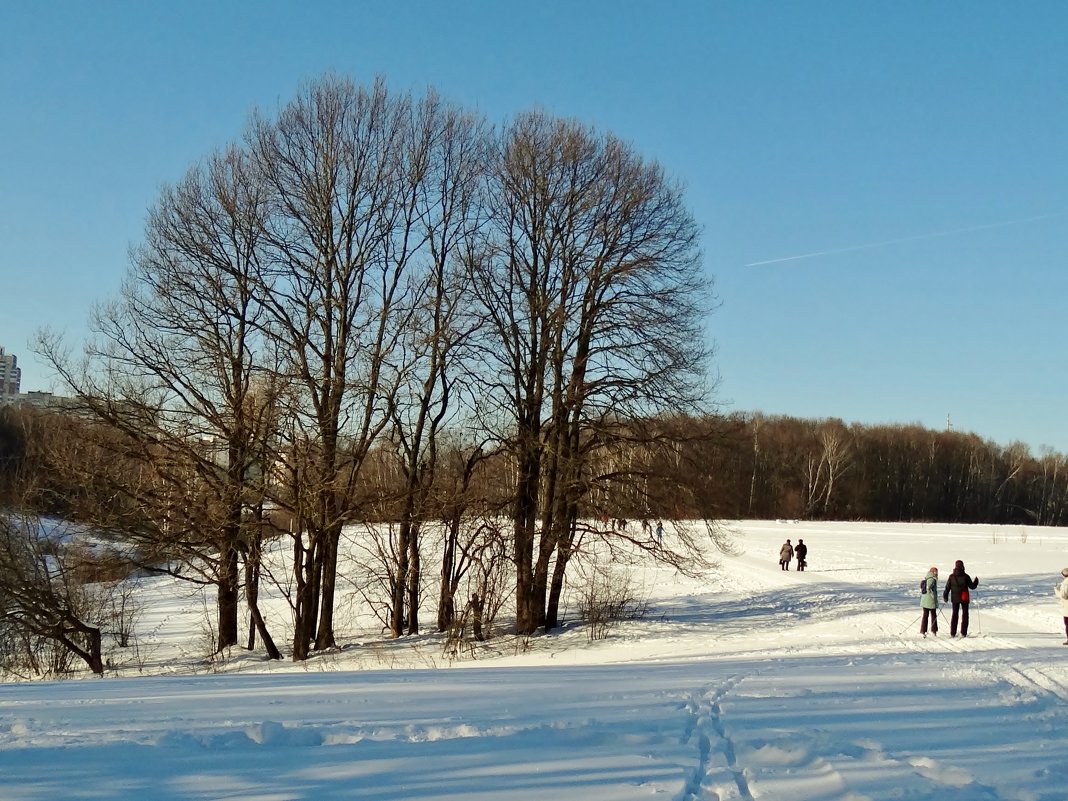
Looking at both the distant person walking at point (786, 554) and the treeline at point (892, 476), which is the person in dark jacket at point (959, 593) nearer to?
the distant person walking at point (786, 554)

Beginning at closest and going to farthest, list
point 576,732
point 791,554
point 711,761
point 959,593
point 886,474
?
point 711,761 → point 576,732 → point 959,593 → point 791,554 → point 886,474

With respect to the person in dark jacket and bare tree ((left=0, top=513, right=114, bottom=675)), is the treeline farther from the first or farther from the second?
bare tree ((left=0, top=513, right=114, bottom=675))

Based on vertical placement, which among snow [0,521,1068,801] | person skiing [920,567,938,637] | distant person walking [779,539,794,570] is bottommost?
distant person walking [779,539,794,570]

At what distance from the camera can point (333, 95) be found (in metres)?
22.7

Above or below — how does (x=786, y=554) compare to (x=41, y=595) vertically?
below

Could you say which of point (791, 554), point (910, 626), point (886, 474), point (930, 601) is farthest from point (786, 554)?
point (886, 474)

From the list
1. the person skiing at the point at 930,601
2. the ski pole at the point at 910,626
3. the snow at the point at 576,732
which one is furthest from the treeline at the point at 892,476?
the snow at the point at 576,732

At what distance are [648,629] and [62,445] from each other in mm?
14547

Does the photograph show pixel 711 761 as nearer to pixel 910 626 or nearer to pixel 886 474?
pixel 910 626

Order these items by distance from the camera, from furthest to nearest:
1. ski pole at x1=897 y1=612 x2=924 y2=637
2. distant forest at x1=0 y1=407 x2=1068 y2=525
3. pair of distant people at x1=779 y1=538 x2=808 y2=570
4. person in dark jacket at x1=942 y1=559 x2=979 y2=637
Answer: distant forest at x1=0 y1=407 x2=1068 y2=525, pair of distant people at x1=779 y1=538 x2=808 y2=570, ski pole at x1=897 y1=612 x2=924 y2=637, person in dark jacket at x1=942 y1=559 x2=979 y2=637

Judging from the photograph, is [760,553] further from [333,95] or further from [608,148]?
[333,95]

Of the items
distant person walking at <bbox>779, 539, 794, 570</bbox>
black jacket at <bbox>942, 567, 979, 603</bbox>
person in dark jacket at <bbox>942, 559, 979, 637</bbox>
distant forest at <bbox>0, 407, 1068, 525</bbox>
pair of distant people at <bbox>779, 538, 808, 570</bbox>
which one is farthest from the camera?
distant forest at <bbox>0, 407, 1068, 525</bbox>

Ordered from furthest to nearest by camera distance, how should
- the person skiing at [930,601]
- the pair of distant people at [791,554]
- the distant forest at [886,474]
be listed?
the distant forest at [886,474] → the pair of distant people at [791,554] → the person skiing at [930,601]

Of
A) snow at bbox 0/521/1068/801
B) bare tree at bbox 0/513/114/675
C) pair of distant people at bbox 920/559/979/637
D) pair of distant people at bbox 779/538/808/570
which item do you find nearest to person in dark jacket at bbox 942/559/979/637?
pair of distant people at bbox 920/559/979/637
